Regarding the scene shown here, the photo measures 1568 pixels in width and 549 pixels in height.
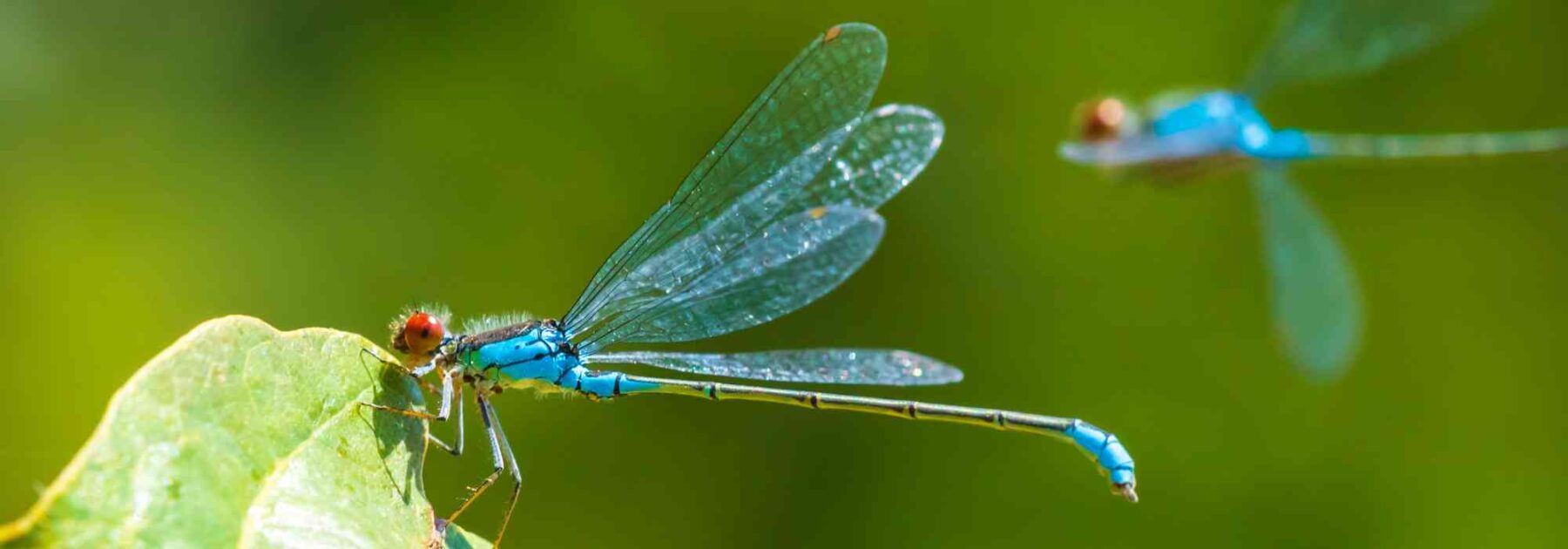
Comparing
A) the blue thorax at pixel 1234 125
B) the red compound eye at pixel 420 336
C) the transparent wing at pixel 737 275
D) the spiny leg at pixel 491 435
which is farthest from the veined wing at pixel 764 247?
the blue thorax at pixel 1234 125

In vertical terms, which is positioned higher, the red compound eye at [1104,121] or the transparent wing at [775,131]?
the red compound eye at [1104,121]

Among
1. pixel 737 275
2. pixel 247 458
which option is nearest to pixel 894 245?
pixel 737 275

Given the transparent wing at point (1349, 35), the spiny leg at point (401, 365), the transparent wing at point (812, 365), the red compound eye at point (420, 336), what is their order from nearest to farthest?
the spiny leg at point (401, 365)
the red compound eye at point (420, 336)
the transparent wing at point (812, 365)
the transparent wing at point (1349, 35)

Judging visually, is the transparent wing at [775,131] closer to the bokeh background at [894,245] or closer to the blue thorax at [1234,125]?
the blue thorax at [1234,125]

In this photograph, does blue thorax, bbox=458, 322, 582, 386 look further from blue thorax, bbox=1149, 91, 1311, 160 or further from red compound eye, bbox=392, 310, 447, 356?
blue thorax, bbox=1149, 91, 1311, 160

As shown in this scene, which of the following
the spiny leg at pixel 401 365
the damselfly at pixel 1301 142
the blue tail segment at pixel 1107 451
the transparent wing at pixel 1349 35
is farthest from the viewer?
the transparent wing at pixel 1349 35

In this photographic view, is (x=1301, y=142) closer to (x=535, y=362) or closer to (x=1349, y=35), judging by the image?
(x=1349, y=35)

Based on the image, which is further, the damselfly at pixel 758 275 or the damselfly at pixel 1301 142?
the damselfly at pixel 1301 142
